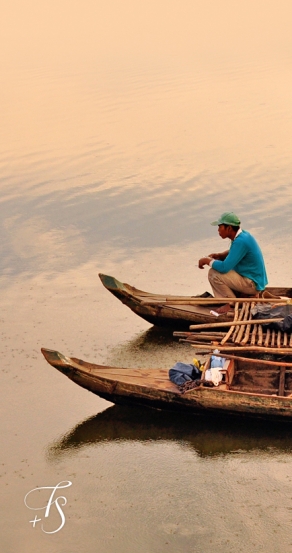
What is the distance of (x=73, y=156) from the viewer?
53.2 feet

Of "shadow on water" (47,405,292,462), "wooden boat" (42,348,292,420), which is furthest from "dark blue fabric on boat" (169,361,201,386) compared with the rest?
"shadow on water" (47,405,292,462)

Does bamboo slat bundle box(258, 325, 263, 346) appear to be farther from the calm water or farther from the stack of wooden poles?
the calm water

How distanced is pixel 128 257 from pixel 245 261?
Answer: 2.95m

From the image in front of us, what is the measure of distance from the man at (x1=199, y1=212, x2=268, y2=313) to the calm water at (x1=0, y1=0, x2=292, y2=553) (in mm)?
929

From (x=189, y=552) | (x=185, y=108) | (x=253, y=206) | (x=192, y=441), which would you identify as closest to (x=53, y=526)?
(x=189, y=552)

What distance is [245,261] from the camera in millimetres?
8797

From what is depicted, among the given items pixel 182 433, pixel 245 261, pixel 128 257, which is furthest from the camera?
pixel 128 257

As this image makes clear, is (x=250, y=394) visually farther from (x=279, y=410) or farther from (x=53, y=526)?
(x=53, y=526)

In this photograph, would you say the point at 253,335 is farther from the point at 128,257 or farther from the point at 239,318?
the point at 128,257

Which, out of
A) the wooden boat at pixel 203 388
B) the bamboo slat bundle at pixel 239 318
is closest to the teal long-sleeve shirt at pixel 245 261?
the bamboo slat bundle at pixel 239 318

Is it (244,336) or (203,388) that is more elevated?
(244,336)

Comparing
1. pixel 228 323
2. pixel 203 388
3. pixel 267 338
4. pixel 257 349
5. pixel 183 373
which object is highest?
pixel 228 323

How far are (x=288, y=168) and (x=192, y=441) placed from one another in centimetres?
896

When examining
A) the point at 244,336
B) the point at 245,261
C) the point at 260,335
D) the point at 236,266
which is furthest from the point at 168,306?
the point at 260,335
